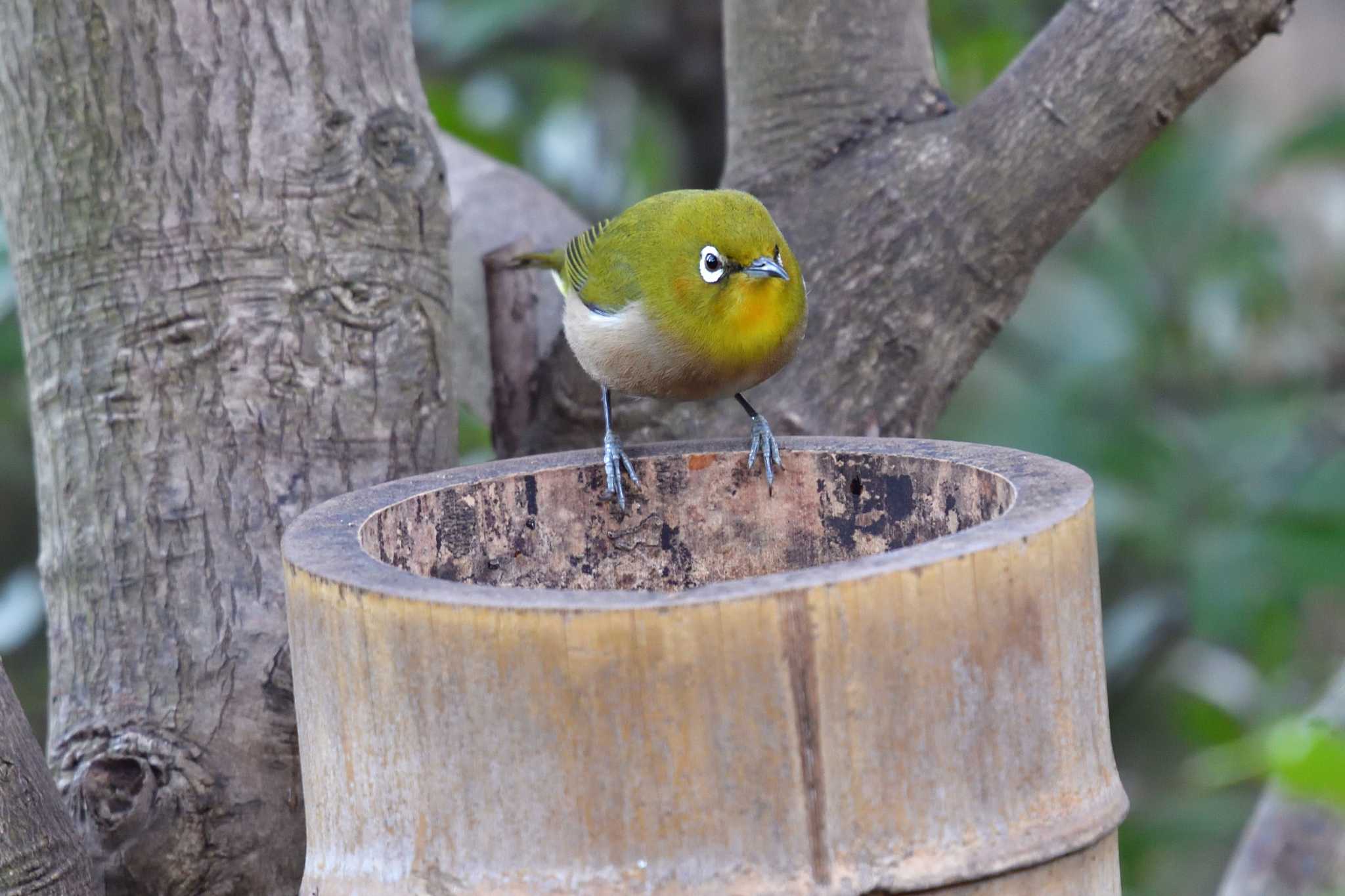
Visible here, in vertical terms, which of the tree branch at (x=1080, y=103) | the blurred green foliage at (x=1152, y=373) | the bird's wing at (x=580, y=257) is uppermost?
the tree branch at (x=1080, y=103)

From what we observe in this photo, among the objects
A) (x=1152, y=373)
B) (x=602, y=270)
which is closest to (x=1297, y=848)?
(x=602, y=270)

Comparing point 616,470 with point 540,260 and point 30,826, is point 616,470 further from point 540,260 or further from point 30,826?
point 540,260

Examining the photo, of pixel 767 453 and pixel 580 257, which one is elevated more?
pixel 580 257

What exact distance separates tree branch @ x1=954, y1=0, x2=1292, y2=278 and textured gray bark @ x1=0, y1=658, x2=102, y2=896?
181cm

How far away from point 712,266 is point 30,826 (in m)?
1.37

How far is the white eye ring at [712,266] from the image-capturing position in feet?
8.38

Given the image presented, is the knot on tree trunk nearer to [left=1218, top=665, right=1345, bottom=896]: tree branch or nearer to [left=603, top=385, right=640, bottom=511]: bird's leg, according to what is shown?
[left=603, top=385, right=640, bottom=511]: bird's leg

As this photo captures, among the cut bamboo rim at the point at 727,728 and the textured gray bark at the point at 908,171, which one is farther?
the textured gray bark at the point at 908,171

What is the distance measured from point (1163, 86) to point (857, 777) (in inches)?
65.1

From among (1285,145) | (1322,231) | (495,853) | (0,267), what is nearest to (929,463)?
(495,853)

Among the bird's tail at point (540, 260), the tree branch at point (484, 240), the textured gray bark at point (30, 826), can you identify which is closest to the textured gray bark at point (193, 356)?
the textured gray bark at point (30, 826)

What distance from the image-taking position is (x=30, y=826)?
6.12 ft

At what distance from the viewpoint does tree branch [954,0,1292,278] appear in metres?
2.56

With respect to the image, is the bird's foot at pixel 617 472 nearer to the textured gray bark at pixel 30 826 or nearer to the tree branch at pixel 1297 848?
the textured gray bark at pixel 30 826
